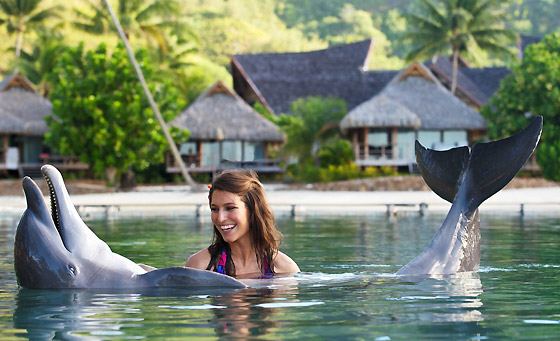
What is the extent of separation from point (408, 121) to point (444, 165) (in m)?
31.6

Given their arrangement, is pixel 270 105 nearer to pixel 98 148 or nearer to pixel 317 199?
pixel 98 148

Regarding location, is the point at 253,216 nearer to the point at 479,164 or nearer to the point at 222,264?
the point at 222,264

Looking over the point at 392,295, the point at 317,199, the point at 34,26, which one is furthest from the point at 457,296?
the point at 34,26

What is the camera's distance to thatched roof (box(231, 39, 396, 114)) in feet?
150

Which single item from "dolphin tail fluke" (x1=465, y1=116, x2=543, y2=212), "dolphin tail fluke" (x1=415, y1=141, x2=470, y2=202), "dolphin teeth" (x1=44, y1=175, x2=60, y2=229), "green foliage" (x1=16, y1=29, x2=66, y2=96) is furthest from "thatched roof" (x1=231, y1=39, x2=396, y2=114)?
"dolphin teeth" (x1=44, y1=175, x2=60, y2=229)

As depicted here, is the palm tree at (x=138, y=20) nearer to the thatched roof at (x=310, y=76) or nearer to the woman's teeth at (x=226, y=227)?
the thatched roof at (x=310, y=76)

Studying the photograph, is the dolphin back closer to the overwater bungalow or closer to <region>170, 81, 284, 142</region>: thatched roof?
<region>170, 81, 284, 142</region>: thatched roof

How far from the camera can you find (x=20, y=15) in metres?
46.4

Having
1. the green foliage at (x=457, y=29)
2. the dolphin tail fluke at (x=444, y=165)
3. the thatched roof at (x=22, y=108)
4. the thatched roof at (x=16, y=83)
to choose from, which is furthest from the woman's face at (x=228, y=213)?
the green foliage at (x=457, y=29)

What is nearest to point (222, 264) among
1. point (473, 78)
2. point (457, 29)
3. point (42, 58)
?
point (42, 58)

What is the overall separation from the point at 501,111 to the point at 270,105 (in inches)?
494

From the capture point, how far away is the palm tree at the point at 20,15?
151ft

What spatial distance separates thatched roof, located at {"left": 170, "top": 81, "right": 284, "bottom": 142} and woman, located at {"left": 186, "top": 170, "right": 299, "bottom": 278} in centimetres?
3330

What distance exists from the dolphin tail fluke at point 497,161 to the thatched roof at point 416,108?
101ft
